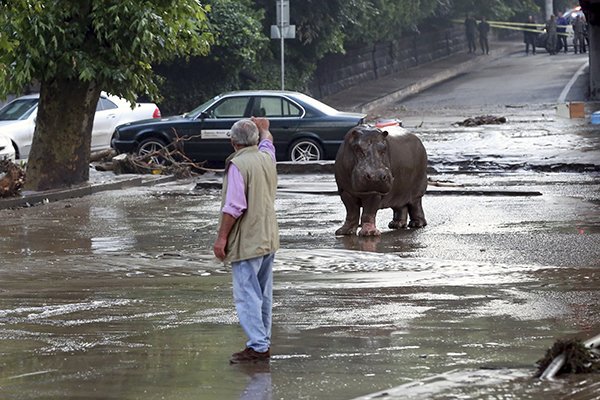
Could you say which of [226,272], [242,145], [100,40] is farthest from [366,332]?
[100,40]

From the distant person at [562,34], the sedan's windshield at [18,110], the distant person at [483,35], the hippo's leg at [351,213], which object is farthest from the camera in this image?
the distant person at [562,34]

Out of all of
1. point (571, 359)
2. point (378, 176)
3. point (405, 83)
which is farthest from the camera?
point (405, 83)

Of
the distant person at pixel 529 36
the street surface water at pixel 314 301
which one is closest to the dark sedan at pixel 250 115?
the street surface water at pixel 314 301

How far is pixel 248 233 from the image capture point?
848 centimetres

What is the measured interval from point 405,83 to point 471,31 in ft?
46.6

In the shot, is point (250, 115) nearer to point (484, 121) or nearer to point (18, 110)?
point (18, 110)

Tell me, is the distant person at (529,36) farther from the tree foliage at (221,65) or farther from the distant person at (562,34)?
the tree foliage at (221,65)

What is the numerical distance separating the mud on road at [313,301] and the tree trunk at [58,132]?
1.85 metres

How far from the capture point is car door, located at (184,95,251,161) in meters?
25.4

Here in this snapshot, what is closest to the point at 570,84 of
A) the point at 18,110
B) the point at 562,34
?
the point at 562,34

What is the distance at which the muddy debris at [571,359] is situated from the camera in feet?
24.4

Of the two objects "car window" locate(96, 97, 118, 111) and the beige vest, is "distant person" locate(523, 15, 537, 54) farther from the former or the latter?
the beige vest

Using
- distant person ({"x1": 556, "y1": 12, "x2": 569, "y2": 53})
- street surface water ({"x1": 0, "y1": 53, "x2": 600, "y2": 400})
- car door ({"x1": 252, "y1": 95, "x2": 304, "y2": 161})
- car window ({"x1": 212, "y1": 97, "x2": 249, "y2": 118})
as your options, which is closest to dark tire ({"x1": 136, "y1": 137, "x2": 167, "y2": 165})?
car window ({"x1": 212, "y1": 97, "x2": 249, "y2": 118})

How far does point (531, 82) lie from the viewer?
163 feet
